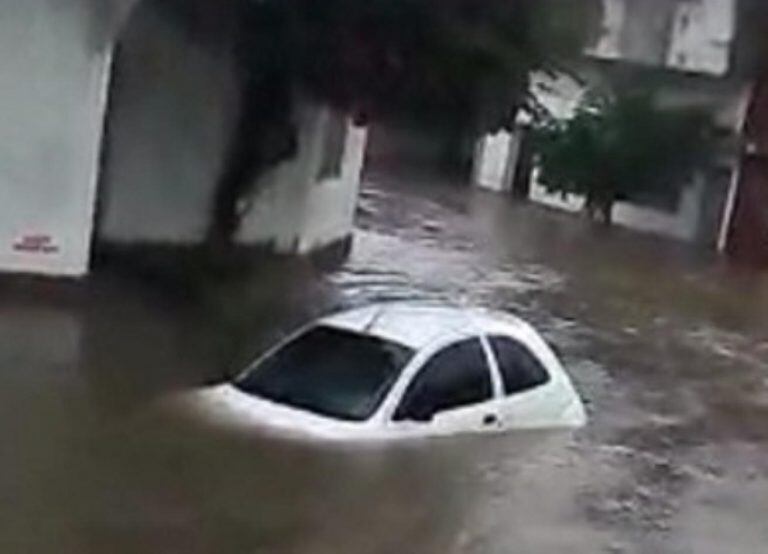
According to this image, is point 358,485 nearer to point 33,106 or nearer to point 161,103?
point 33,106

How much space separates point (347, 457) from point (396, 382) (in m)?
0.92

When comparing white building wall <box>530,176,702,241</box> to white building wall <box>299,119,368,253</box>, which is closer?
white building wall <box>299,119,368,253</box>

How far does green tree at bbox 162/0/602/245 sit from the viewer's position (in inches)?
853

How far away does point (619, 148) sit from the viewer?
38781mm

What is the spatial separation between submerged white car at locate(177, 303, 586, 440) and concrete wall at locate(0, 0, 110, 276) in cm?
613

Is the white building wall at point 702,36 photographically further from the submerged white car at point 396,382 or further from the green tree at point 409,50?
the submerged white car at point 396,382

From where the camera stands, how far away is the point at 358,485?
1384 centimetres

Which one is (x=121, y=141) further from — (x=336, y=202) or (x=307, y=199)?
(x=336, y=202)

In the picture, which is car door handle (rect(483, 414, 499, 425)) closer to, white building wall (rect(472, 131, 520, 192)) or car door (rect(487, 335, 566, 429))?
car door (rect(487, 335, 566, 429))

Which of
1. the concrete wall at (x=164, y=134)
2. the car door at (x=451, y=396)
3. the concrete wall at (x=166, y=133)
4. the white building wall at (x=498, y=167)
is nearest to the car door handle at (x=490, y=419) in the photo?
the car door at (x=451, y=396)

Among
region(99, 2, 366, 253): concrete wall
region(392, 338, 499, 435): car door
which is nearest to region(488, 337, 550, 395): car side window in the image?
region(392, 338, 499, 435): car door

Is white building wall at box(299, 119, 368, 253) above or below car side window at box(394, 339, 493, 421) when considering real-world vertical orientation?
below

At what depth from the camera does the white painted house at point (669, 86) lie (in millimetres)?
30031

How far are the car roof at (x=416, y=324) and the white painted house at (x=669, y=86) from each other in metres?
8.29
